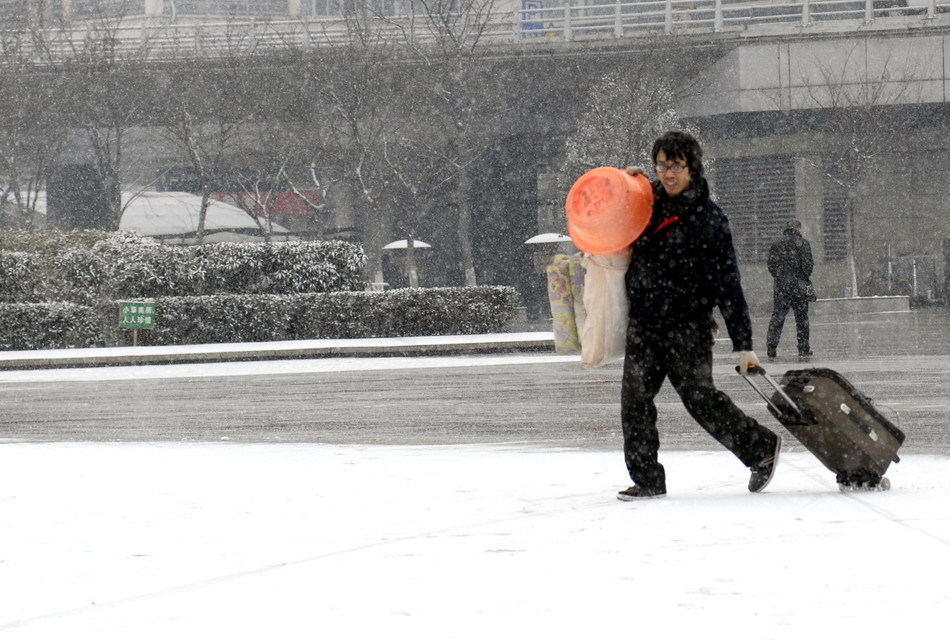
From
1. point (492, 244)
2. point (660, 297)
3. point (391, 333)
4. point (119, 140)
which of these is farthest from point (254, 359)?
point (492, 244)

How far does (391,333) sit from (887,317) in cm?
1505

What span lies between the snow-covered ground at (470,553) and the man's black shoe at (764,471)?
0.08m

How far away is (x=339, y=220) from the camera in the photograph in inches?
1773

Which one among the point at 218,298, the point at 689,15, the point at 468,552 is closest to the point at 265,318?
the point at 218,298

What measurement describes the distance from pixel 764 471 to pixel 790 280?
11.1m

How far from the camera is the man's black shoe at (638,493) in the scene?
6.01 metres

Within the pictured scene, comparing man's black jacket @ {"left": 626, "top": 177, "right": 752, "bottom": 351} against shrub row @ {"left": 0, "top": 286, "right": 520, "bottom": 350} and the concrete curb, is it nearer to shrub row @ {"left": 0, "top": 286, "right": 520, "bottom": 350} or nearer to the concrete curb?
the concrete curb

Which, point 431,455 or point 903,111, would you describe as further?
point 903,111

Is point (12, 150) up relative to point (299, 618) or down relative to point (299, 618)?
up

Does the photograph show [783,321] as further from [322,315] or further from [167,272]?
[167,272]

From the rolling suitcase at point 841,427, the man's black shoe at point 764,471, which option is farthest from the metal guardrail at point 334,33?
the man's black shoe at point 764,471

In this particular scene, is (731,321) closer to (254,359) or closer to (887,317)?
(254,359)

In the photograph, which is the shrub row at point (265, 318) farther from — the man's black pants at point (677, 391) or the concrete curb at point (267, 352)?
the man's black pants at point (677, 391)

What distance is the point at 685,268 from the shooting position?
229 inches
